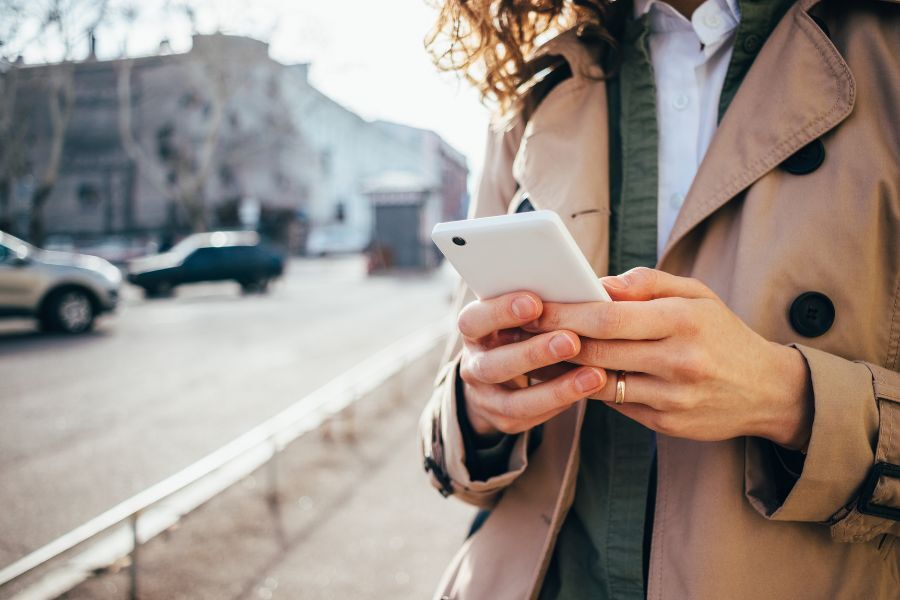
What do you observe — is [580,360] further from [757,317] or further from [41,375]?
[41,375]

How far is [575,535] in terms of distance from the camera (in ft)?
Result: 4.01

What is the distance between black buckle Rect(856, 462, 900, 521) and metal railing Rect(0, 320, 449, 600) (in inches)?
98.7

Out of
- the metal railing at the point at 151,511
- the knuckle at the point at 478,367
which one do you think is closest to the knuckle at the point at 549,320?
the knuckle at the point at 478,367

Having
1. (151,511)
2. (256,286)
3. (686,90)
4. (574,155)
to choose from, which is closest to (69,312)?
(256,286)

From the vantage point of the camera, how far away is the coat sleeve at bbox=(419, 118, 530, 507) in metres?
1.22

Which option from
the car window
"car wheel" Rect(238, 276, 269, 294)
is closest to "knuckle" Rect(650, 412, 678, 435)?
"car wheel" Rect(238, 276, 269, 294)

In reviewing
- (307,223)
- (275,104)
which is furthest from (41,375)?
(307,223)

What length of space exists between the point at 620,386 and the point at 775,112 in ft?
1.94

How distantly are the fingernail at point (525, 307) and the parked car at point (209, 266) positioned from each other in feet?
57.2

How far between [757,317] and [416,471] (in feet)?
11.8

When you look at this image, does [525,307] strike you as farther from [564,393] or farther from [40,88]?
[40,88]

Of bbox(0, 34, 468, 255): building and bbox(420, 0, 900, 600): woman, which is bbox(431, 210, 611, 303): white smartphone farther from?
bbox(0, 34, 468, 255): building

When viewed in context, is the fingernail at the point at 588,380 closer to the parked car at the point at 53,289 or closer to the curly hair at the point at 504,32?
the curly hair at the point at 504,32

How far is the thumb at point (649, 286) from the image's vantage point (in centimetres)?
86
